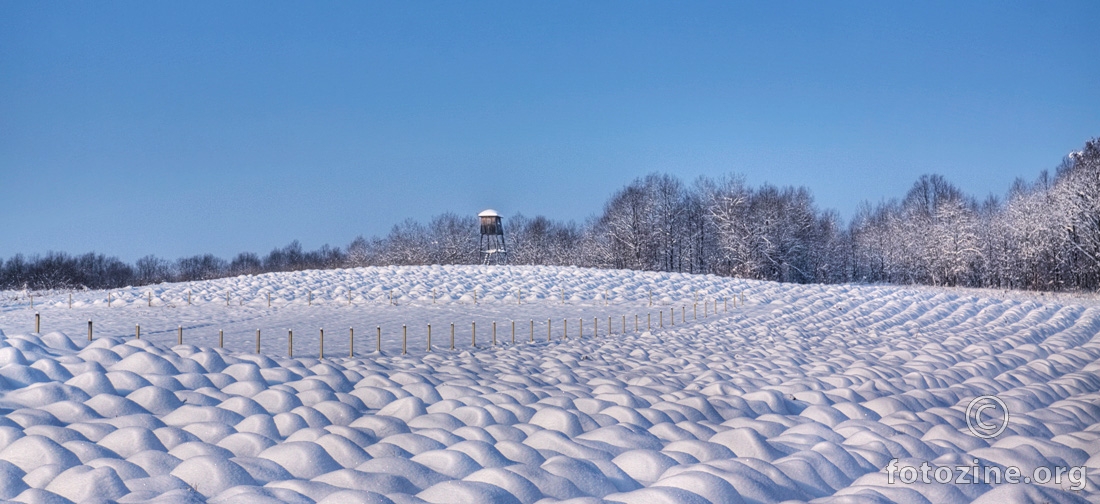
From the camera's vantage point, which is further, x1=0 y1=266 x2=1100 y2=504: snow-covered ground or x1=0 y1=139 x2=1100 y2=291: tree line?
x1=0 y1=139 x2=1100 y2=291: tree line

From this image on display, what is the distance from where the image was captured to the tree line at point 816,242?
51.7m

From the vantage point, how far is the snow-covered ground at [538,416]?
660cm

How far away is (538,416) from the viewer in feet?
31.9

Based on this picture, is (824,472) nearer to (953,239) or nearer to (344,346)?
(344,346)

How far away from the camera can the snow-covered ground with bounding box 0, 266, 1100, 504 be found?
6598 millimetres

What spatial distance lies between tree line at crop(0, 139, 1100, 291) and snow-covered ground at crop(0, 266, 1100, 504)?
117 ft

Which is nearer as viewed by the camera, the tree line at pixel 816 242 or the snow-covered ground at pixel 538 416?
the snow-covered ground at pixel 538 416

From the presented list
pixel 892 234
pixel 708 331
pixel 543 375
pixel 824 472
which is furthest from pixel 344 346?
pixel 892 234

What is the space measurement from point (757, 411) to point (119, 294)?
32.4 meters

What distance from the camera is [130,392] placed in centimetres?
1004

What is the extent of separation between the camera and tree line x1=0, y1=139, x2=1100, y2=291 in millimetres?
51688

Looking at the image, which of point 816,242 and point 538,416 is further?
point 816,242

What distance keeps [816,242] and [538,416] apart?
62.5 meters

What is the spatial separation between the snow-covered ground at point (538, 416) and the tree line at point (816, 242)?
117 ft
